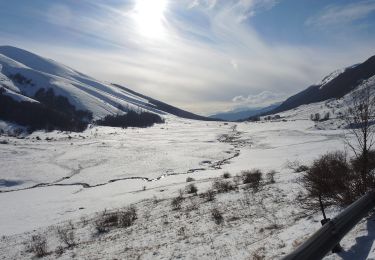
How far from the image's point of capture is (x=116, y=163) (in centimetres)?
5938

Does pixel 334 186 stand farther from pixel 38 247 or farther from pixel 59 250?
pixel 38 247

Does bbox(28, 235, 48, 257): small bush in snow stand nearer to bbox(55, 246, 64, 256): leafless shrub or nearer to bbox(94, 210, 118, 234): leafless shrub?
bbox(55, 246, 64, 256): leafless shrub

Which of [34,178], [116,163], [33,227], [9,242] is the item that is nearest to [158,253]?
[9,242]

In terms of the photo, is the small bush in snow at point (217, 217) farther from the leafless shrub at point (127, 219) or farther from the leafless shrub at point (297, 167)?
the leafless shrub at point (297, 167)

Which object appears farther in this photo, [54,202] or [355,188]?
[54,202]

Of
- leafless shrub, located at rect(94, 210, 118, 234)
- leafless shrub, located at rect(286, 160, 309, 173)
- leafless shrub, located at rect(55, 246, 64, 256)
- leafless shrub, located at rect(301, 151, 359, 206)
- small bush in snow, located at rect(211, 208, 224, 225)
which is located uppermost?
leafless shrub, located at rect(301, 151, 359, 206)

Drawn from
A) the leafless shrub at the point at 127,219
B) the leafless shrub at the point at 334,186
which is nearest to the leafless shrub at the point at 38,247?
the leafless shrub at the point at 127,219

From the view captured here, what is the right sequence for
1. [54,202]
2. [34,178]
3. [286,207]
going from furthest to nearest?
[34,178], [54,202], [286,207]

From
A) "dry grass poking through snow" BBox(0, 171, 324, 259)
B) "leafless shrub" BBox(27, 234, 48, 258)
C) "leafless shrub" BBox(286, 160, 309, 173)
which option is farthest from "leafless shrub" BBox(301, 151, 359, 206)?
"leafless shrub" BBox(27, 234, 48, 258)

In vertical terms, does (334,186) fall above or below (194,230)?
above

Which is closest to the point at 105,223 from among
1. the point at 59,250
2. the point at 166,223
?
the point at 59,250

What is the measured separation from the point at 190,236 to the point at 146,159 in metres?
49.1

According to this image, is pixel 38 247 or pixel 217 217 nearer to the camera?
pixel 217 217

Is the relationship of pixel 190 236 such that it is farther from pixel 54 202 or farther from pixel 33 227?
pixel 54 202
